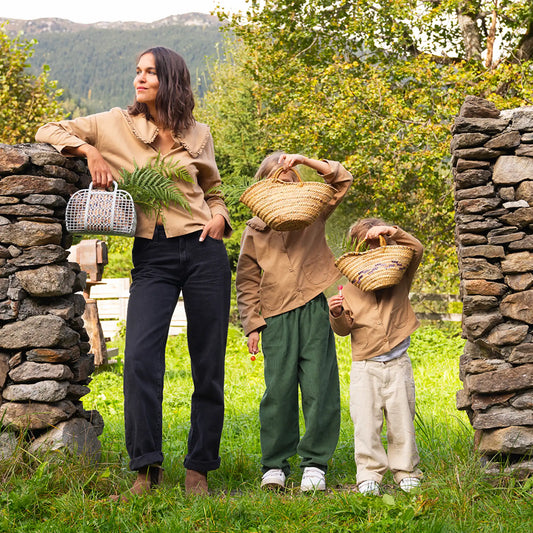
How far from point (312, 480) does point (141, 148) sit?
6.27ft

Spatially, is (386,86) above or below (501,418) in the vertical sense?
above

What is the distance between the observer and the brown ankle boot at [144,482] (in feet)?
10.4

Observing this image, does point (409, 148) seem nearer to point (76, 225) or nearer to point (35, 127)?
point (35, 127)

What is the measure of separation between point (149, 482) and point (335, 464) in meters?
1.37

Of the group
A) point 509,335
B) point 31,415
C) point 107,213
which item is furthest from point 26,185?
point 509,335

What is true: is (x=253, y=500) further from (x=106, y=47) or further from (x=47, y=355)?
(x=106, y=47)

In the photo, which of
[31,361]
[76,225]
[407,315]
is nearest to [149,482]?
[31,361]

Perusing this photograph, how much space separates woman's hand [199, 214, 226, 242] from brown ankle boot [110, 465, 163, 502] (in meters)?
1.13

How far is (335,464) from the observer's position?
13.8 feet

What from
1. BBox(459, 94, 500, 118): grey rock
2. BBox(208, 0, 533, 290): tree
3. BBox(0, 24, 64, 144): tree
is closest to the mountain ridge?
BBox(0, 24, 64, 144): tree

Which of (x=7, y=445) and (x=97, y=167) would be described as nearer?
(x=97, y=167)

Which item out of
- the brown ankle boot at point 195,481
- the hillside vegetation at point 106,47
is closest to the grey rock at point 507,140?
the brown ankle boot at point 195,481

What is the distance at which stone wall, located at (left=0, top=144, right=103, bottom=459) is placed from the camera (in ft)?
11.6

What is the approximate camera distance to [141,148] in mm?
3504
